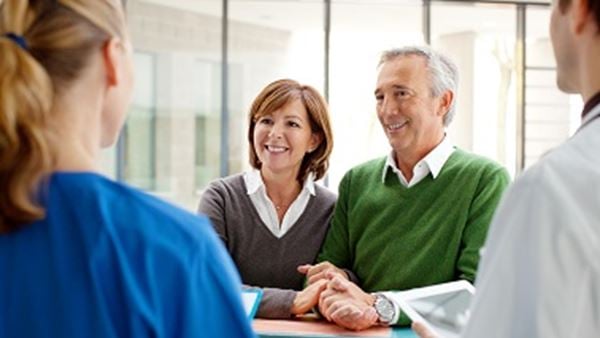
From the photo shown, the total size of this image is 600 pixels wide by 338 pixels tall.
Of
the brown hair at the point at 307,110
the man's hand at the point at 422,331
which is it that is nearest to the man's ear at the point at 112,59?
the man's hand at the point at 422,331

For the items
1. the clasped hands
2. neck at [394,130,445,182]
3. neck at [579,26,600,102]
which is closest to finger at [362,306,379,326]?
the clasped hands

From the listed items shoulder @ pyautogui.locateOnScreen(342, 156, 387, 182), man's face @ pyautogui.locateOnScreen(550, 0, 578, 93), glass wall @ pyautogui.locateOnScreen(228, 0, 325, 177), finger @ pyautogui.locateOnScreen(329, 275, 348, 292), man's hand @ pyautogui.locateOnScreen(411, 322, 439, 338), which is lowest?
finger @ pyautogui.locateOnScreen(329, 275, 348, 292)

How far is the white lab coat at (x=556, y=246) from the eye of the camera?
91 centimetres

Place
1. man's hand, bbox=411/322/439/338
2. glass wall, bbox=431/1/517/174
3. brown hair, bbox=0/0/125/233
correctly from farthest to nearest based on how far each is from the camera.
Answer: glass wall, bbox=431/1/517/174, man's hand, bbox=411/322/439/338, brown hair, bbox=0/0/125/233

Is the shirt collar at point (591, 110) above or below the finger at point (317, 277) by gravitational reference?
above

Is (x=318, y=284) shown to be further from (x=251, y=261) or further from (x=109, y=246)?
(x=109, y=246)

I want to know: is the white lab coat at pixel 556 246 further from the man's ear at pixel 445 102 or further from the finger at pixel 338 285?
the man's ear at pixel 445 102

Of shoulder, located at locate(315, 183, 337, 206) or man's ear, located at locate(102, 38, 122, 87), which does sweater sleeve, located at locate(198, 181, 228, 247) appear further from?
man's ear, located at locate(102, 38, 122, 87)

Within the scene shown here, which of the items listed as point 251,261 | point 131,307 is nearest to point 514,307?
point 131,307

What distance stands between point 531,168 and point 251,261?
133cm

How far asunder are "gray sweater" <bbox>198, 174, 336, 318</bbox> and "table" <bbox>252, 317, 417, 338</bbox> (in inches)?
11.3

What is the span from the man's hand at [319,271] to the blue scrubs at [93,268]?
1.07m

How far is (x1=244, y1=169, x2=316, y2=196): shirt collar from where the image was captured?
2297 millimetres

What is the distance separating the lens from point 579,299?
0.91 meters
